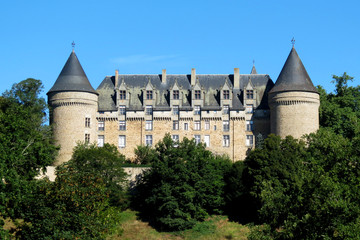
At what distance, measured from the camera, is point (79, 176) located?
3559cm

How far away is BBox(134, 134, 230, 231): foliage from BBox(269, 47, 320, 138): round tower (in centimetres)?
717

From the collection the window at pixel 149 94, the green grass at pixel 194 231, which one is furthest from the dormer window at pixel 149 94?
the green grass at pixel 194 231

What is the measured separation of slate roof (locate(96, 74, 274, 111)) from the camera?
186ft

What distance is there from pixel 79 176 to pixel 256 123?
929 inches

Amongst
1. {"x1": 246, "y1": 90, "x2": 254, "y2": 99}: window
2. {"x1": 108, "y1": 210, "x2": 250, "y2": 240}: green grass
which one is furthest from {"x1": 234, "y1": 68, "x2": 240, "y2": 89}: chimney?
{"x1": 108, "y1": 210, "x2": 250, "y2": 240}: green grass

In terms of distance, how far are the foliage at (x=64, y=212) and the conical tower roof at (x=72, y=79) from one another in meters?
21.2

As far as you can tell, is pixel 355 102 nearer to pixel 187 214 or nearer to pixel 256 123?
pixel 256 123

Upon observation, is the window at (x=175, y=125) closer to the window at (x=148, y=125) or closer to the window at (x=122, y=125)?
the window at (x=148, y=125)

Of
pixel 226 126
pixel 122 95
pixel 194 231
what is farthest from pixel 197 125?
pixel 194 231

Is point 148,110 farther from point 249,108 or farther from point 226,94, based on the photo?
point 249,108

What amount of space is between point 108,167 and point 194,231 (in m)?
7.68

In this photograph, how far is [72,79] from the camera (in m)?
55.0


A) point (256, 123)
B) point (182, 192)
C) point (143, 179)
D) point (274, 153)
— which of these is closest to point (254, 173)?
point (274, 153)

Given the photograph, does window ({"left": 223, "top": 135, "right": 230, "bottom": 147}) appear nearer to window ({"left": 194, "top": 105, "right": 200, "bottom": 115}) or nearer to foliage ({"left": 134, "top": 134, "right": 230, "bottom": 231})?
window ({"left": 194, "top": 105, "right": 200, "bottom": 115})
